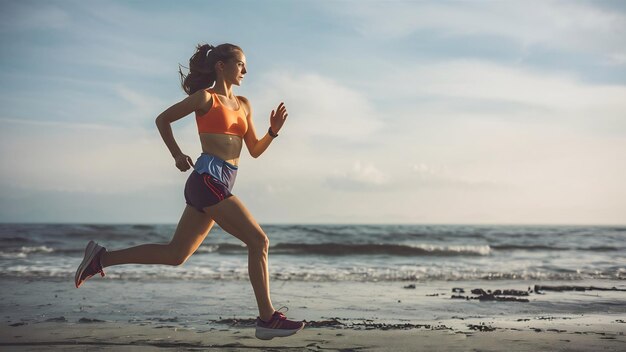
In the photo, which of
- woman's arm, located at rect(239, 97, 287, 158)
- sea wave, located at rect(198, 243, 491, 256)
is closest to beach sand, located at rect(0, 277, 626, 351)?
woman's arm, located at rect(239, 97, 287, 158)

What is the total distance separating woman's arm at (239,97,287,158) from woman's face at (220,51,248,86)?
193 millimetres

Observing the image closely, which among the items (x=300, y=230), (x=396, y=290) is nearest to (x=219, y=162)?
(x=396, y=290)

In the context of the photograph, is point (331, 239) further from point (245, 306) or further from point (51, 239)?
point (245, 306)

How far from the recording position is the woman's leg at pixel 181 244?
14.3 ft

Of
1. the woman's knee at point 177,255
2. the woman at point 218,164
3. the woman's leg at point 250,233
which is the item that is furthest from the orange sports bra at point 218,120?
the woman's knee at point 177,255

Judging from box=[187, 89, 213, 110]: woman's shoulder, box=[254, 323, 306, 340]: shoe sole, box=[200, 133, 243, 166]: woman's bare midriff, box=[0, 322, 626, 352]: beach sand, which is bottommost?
box=[0, 322, 626, 352]: beach sand

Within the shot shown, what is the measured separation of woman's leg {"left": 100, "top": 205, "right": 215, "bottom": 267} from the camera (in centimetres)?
435

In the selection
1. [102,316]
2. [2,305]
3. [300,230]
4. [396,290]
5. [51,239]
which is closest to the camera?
[102,316]

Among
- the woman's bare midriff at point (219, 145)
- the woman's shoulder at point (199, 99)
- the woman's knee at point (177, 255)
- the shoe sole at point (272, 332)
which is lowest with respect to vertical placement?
the shoe sole at point (272, 332)

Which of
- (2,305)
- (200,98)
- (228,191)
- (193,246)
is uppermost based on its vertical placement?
(200,98)

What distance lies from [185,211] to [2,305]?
14.1ft

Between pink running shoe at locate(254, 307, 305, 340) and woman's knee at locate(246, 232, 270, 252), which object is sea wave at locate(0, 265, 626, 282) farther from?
woman's knee at locate(246, 232, 270, 252)

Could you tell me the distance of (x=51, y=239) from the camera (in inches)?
1081

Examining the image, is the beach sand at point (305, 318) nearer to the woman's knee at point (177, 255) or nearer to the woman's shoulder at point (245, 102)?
the woman's knee at point (177, 255)
